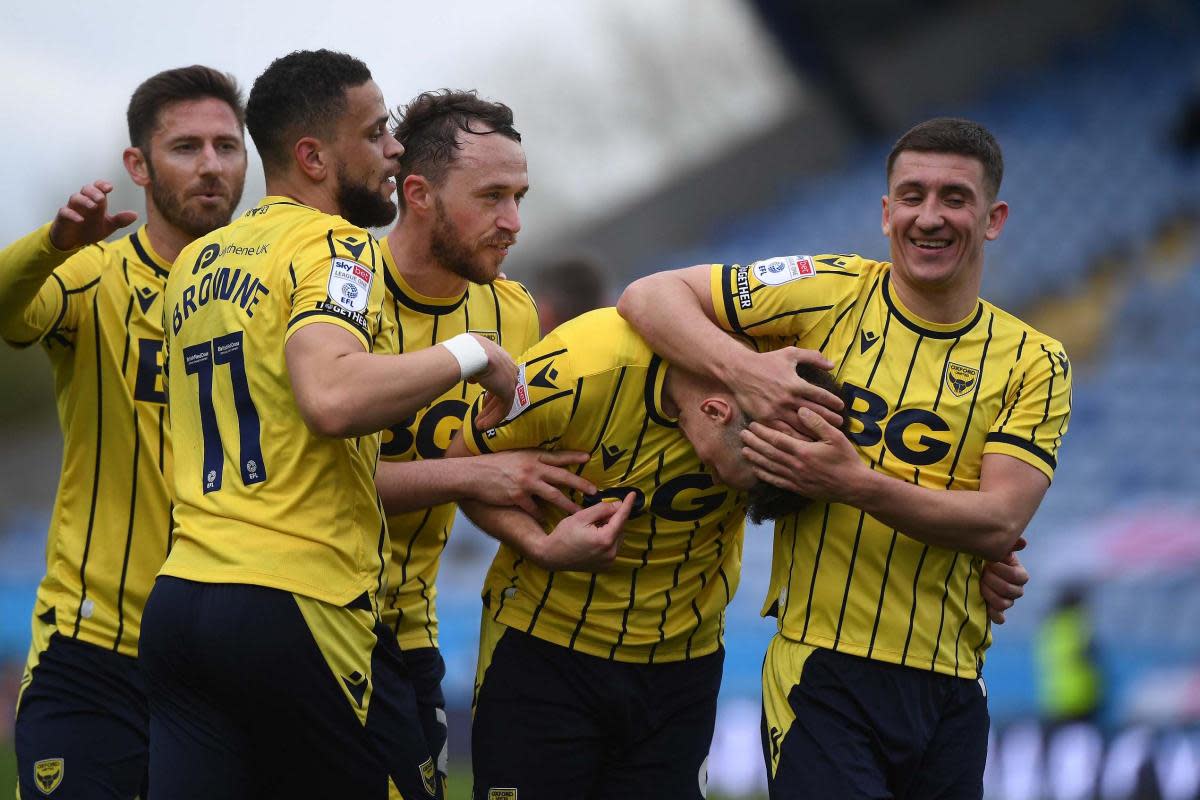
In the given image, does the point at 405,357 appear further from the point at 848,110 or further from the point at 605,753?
the point at 848,110

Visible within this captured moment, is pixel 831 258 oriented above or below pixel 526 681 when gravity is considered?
above

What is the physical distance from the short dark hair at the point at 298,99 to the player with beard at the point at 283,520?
0.26 m

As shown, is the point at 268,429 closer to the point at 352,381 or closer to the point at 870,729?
the point at 352,381

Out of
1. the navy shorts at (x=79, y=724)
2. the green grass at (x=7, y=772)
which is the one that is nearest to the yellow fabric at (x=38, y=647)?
the navy shorts at (x=79, y=724)

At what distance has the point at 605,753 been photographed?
4.52m

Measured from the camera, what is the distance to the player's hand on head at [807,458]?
390 centimetres

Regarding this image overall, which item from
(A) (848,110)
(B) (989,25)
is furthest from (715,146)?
(B) (989,25)

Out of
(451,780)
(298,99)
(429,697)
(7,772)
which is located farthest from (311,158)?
(7,772)

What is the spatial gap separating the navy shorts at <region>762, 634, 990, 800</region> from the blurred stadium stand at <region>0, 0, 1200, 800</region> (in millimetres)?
5302

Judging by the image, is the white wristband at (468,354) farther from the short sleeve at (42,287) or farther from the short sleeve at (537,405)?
the short sleeve at (42,287)

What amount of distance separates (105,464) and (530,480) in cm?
145

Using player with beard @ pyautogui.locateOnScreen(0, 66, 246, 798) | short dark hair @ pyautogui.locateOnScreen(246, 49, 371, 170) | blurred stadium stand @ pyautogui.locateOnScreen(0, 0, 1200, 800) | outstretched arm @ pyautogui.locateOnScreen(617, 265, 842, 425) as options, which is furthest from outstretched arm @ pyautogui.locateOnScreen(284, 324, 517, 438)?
blurred stadium stand @ pyautogui.locateOnScreen(0, 0, 1200, 800)

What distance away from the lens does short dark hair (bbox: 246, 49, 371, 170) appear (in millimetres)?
3924

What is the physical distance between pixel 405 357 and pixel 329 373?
204mm
